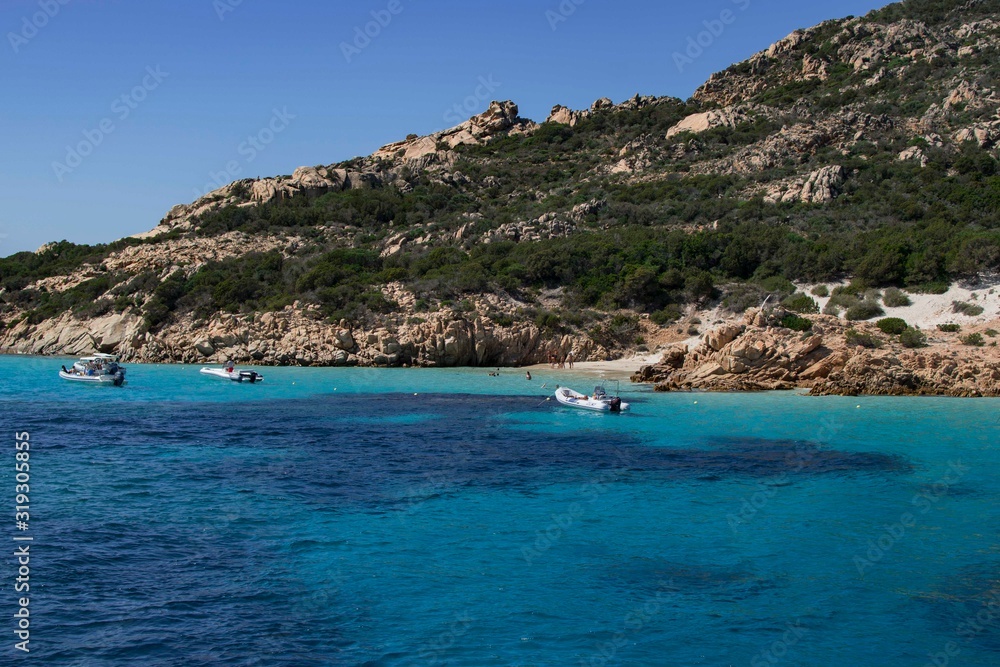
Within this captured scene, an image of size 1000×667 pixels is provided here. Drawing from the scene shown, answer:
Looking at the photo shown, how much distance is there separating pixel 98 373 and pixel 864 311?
42.4m

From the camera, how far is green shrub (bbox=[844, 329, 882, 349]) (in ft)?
120

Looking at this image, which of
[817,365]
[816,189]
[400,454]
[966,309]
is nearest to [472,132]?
[816,189]

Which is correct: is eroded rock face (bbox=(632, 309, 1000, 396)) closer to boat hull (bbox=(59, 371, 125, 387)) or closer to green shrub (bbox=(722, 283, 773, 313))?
green shrub (bbox=(722, 283, 773, 313))

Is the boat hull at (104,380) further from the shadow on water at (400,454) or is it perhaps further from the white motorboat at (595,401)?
the white motorboat at (595,401)

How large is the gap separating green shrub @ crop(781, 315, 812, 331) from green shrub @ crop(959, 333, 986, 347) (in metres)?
8.12

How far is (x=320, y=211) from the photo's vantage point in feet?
244

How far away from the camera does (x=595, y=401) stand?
2981 cm

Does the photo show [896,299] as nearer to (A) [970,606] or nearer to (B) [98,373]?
Answer: (A) [970,606]

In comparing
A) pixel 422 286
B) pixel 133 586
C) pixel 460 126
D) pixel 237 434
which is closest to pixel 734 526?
pixel 133 586

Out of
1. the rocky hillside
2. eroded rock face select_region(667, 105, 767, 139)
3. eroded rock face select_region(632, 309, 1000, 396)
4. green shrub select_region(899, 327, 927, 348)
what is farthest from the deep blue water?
eroded rock face select_region(667, 105, 767, 139)

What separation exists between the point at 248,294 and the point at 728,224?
127 ft

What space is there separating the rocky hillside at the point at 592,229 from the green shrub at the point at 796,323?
12.5 m

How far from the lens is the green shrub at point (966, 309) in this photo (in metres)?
43.0
